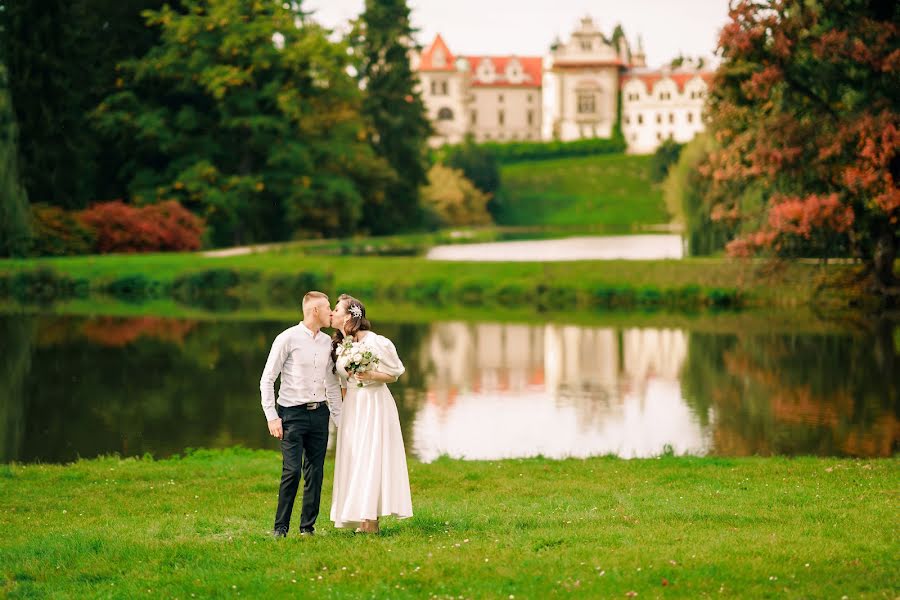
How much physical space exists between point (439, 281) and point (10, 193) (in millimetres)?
11745

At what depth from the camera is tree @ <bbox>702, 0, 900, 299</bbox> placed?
24281 mm

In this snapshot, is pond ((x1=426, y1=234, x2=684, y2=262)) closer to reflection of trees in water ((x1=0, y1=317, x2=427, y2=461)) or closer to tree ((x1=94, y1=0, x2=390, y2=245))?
tree ((x1=94, y1=0, x2=390, y2=245))

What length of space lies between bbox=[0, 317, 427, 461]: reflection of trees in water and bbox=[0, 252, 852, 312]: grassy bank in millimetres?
6139

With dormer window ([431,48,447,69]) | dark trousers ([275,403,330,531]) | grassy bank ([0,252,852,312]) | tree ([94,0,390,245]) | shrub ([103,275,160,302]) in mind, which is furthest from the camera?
dormer window ([431,48,447,69])

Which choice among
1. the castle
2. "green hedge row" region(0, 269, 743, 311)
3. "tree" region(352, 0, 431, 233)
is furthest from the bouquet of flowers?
the castle

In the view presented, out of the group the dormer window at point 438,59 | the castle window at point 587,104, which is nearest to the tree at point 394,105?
the dormer window at point 438,59

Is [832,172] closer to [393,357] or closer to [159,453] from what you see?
[159,453]

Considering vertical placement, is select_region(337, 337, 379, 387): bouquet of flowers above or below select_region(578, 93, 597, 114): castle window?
below

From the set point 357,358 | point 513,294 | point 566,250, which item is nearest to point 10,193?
point 513,294

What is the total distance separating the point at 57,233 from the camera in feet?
120

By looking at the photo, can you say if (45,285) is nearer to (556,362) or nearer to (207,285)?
(207,285)

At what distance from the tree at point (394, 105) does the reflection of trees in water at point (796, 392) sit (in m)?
37.0

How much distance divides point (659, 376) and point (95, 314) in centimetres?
1442

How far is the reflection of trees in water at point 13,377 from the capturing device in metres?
14.1
